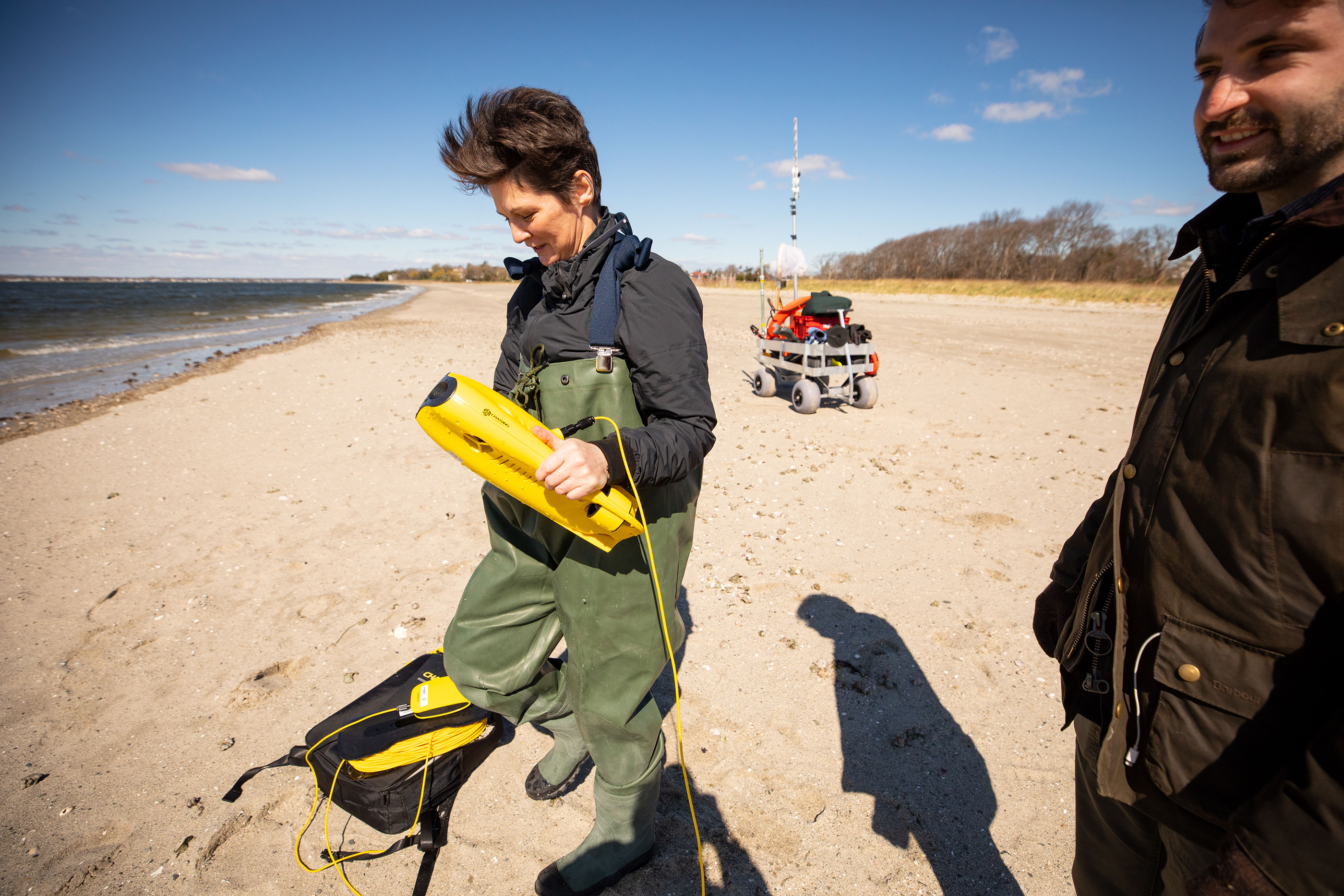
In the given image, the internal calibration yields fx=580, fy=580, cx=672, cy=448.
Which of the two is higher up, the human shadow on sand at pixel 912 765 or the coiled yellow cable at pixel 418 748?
the coiled yellow cable at pixel 418 748

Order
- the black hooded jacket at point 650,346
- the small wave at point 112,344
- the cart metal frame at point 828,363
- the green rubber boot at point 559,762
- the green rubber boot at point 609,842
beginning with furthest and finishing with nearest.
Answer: the small wave at point 112,344 < the cart metal frame at point 828,363 < the green rubber boot at point 559,762 < the green rubber boot at point 609,842 < the black hooded jacket at point 650,346

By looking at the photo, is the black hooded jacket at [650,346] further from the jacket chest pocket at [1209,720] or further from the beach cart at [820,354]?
the beach cart at [820,354]

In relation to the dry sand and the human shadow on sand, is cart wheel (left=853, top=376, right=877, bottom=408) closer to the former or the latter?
the dry sand

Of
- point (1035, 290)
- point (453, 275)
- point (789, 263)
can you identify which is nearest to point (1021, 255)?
point (1035, 290)

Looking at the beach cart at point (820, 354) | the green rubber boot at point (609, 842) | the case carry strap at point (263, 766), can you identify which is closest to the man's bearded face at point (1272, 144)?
the green rubber boot at point (609, 842)

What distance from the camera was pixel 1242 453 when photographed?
103 cm

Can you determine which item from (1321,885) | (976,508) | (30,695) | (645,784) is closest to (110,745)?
(30,695)

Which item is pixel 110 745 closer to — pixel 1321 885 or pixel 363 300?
pixel 1321 885

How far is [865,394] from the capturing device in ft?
27.8

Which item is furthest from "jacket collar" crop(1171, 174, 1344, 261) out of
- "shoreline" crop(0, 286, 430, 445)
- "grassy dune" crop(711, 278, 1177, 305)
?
"grassy dune" crop(711, 278, 1177, 305)

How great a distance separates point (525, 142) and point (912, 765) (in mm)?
2926

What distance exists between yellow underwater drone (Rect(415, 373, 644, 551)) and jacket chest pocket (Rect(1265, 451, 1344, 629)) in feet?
4.33

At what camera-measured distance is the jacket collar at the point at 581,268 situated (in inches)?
68.0

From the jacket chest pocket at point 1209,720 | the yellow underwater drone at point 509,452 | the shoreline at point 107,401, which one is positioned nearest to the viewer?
the jacket chest pocket at point 1209,720
